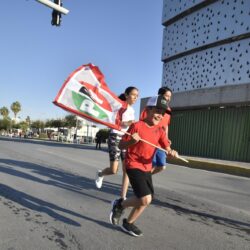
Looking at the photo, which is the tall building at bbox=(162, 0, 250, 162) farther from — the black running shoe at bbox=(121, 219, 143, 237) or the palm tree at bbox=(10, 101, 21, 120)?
the palm tree at bbox=(10, 101, 21, 120)

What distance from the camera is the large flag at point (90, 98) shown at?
4518mm

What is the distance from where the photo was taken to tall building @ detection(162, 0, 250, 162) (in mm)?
28266

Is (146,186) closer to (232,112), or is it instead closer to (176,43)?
(232,112)

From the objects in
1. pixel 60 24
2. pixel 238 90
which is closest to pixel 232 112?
pixel 238 90

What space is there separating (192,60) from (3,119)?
106352 mm

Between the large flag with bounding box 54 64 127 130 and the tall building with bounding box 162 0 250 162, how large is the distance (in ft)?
73.8

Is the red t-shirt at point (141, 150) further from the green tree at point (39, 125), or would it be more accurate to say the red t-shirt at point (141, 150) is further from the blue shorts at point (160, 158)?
the green tree at point (39, 125)

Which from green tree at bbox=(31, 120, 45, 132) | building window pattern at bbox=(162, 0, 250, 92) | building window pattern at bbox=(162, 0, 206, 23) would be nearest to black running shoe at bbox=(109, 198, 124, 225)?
building window pattern at bbox=(162, 0, 250, 92)

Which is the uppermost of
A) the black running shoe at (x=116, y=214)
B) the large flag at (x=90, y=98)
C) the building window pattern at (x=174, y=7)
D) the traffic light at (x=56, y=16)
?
the building window pattern at (x=174, y=7)

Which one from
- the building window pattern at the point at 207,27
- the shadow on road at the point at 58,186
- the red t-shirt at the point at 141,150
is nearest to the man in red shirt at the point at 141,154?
the red t-shirt at the point at 141,150

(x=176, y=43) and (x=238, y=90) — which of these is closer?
(x=238, y=90)

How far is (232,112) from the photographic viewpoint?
2866cm

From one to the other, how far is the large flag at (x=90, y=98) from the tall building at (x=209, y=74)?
22505 millimetres

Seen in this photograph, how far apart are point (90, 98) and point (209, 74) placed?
33.7m
